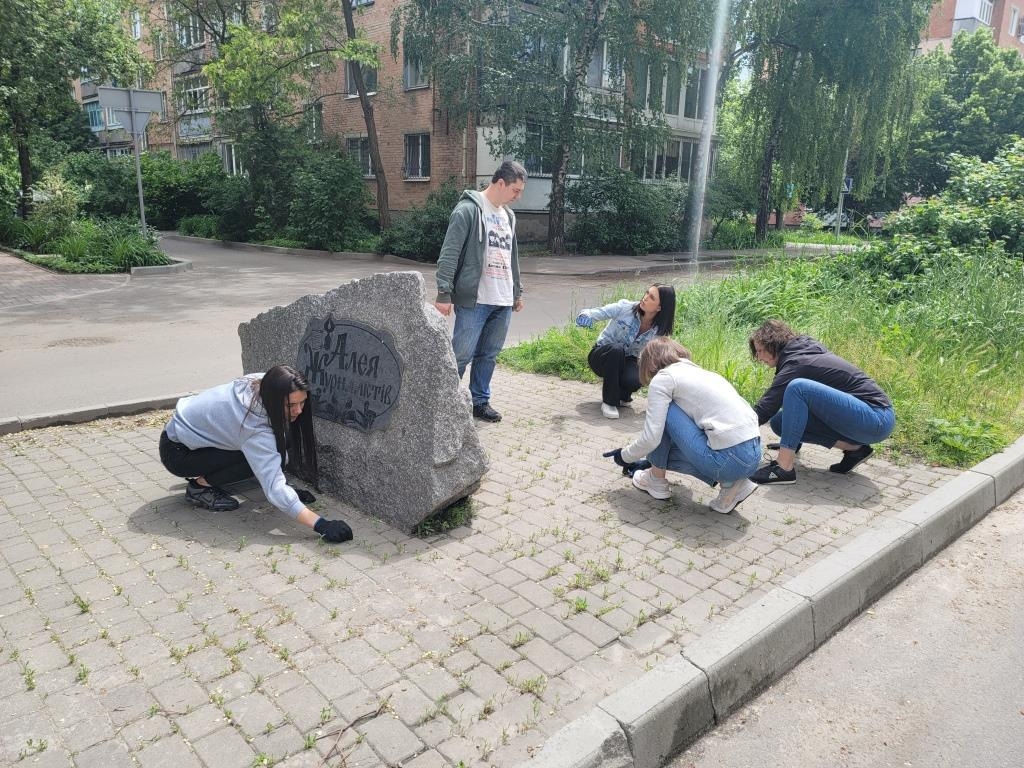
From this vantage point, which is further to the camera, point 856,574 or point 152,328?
point 152,328

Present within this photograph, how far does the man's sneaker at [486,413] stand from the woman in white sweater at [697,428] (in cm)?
190

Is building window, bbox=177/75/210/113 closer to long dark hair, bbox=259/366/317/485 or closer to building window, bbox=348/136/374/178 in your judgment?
building window, bbox=348/136/374/178

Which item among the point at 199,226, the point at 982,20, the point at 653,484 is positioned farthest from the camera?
the point at 982,20

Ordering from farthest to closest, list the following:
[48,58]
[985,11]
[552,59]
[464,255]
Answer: [985,11] → [552,59] → [48,58] → [464,255]

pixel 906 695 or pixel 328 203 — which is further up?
pixel 328 203

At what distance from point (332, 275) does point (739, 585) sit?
15.0 m

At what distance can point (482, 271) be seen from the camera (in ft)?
19.2

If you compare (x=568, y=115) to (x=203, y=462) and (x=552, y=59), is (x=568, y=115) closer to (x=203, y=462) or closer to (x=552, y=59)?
(x=552, y=59)

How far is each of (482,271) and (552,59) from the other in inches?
670

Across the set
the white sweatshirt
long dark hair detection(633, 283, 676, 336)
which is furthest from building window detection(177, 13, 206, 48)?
the white sweatshirt

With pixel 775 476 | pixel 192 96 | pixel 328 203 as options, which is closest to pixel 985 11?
pixel 328 203

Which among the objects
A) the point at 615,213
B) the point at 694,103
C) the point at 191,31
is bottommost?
the point at 615,213

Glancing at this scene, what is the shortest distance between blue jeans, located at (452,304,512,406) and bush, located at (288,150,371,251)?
17.0m

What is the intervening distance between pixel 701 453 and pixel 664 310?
2369 millimetres
